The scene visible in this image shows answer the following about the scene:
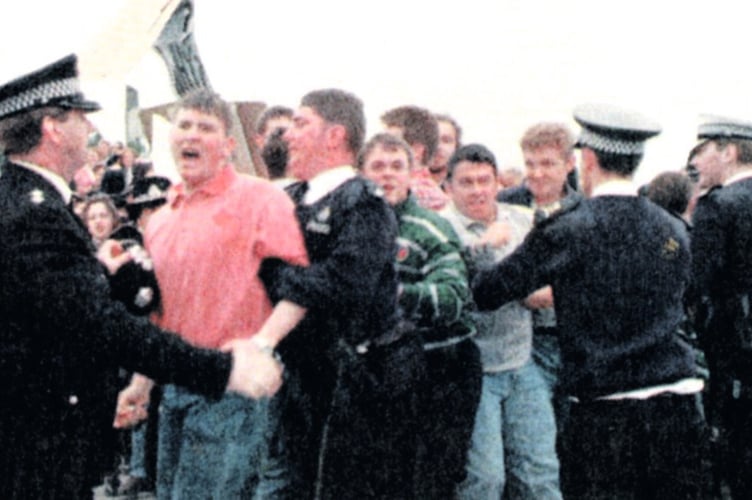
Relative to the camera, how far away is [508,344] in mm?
4902

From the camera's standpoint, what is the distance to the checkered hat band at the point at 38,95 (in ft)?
10.1

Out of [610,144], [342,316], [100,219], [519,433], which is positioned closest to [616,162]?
[610,144]

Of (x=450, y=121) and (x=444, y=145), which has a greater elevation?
(x=450, y=121)

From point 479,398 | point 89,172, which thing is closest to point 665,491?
point 479,398

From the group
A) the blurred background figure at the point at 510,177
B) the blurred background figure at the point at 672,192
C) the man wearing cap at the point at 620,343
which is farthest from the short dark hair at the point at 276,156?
the blurred background figure at the point at 510,177

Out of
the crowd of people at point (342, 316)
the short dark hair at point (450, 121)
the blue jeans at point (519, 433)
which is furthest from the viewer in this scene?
the short dark hair at point (450, 121)

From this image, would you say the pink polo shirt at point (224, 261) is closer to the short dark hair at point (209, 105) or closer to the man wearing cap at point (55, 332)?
the short dark hair at point (209, 105)

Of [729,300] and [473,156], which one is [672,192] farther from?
[473,156]

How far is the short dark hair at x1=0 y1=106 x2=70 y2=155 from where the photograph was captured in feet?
10.0

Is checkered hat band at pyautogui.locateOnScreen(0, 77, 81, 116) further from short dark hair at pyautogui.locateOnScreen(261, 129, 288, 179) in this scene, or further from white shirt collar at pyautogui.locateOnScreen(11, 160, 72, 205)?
short dark hair at pyautogui.locateOnScreen(261, 129, 288, 179)

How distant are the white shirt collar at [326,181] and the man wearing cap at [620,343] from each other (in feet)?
2.15

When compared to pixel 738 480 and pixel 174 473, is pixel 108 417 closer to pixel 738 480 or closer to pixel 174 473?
pixel 174 473

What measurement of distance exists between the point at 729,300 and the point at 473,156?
4.62 ft

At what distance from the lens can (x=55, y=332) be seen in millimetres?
2871
